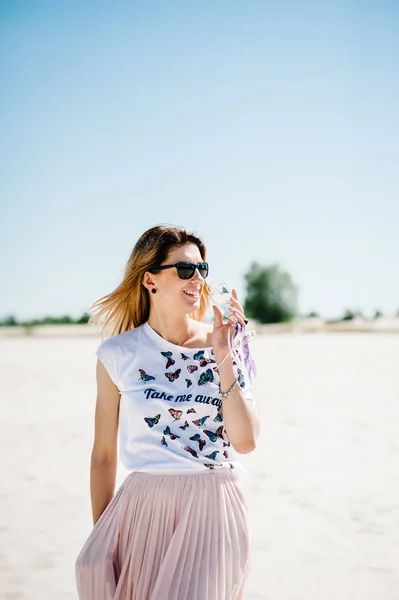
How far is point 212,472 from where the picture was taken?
2.54 meters

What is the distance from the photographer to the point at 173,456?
2.50 meters

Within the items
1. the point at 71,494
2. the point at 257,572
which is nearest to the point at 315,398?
the point at 71,494

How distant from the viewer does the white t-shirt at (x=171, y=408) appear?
2.52 m

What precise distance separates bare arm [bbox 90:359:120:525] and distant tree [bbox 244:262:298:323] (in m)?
92.3

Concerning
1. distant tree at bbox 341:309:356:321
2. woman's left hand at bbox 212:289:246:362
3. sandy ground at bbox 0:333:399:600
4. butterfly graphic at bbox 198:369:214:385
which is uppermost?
woman's left hand at bbox 212:289:246:362

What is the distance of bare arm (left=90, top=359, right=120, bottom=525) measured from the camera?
2701 millimetres

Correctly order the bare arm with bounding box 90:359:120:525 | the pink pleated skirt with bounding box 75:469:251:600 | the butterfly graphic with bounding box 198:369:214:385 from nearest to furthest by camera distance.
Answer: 1. the pink pleated skirt with bounding box 75:469:251:600
2. the butterfly graphic with bounding box 198:369:214:385
3. the bare arm with bounding box 90:359:120:525

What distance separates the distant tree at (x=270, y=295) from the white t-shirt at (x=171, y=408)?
3635 inches

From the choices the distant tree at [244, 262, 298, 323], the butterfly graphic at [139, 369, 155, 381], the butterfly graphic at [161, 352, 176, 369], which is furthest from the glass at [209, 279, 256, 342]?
the distant tree at [244, 262, 298, 323]

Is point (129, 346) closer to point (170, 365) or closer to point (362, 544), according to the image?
point (170, 365)

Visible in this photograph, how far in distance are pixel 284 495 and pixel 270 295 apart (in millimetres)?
93872

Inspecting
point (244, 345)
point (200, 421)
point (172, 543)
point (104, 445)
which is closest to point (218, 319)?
point (244, 345)

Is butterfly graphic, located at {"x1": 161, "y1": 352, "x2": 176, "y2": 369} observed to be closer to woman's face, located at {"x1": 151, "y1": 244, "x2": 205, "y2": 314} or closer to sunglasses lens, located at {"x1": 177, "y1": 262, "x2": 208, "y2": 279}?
woman's face, located at {"x1": 151, "y1": 244, "x2": 205, "y2": 314}

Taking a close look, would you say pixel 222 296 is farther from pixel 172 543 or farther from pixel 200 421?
pixel 172 543
